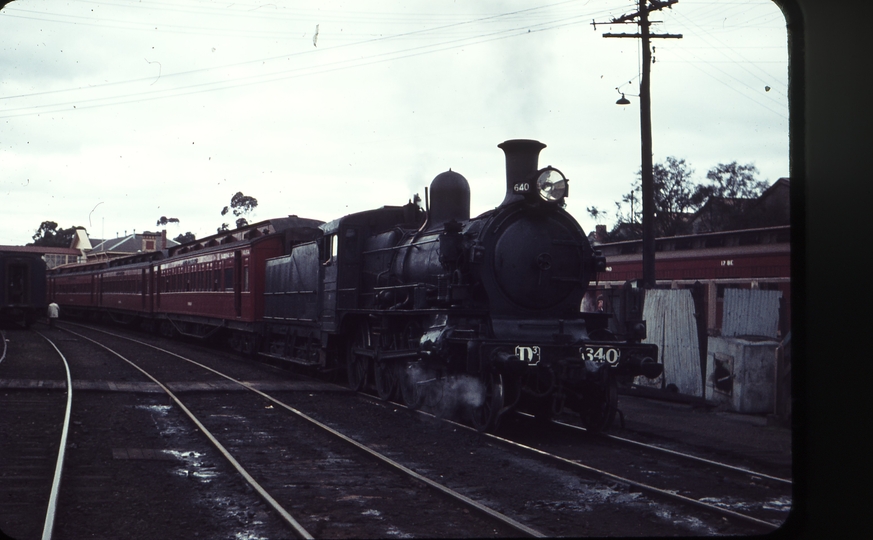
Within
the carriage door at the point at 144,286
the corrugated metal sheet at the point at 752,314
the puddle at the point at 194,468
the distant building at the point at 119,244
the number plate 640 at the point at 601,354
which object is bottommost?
the puddle at the point at 194,468

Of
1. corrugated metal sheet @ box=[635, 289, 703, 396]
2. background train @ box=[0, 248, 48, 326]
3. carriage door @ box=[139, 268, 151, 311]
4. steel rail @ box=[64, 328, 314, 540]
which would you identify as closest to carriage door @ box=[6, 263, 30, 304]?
background train @ box=[0, 248, 48, 326]

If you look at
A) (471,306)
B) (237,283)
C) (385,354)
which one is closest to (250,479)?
(471,306)

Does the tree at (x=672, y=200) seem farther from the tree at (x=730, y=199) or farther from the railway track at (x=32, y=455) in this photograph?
the railway track at (x=32, y=455)

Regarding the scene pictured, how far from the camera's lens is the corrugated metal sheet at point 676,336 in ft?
43.9

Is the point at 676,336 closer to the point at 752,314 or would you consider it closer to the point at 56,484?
the point at 752,314

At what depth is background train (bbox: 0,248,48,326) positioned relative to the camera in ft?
104

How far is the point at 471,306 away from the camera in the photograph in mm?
→ 9930

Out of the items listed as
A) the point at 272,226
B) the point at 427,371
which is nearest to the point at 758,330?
the point at 427,371

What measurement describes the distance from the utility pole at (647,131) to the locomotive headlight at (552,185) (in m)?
5.71

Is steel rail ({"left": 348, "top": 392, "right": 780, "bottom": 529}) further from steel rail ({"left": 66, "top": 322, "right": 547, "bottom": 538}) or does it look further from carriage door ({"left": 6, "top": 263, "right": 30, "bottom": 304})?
carriage door ({"left": 6, "top": 263, "right": 30, "bottom": 304})

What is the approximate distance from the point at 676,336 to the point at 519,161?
5733mm

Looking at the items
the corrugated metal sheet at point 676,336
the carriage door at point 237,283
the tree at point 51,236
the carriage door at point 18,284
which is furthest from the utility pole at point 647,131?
the tree at point 51,236

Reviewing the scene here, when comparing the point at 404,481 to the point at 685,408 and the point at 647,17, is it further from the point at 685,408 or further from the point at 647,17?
the point at 647,17

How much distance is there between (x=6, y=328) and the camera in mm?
34219
